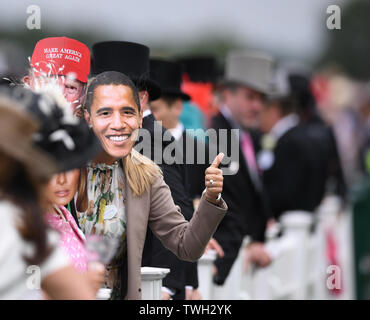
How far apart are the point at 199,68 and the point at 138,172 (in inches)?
199

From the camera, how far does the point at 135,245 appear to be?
405cm

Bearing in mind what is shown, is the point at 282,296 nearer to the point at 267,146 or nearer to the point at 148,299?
the point at 267,146

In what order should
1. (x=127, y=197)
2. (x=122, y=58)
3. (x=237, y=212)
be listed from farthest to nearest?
(x=237, y=212)
(x=122, y=58)
(x=127, y=197)

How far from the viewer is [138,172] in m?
4.20

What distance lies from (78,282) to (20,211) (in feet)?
0.96

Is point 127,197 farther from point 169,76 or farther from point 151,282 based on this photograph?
point 169,76

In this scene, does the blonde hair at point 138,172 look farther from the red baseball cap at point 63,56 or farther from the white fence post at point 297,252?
the white fence post at point 297,252

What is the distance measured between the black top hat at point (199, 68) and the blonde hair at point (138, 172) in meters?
4.86

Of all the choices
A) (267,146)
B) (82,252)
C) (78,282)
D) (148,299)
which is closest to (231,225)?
(148,299)

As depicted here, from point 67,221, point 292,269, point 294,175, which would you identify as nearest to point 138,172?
point 67,221

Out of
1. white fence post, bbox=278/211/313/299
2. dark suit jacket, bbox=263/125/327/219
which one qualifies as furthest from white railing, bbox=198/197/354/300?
dark suit jacket, bbox=263/125/327/219

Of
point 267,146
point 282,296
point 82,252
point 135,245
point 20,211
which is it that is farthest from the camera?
point 267,146

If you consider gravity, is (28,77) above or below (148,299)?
above

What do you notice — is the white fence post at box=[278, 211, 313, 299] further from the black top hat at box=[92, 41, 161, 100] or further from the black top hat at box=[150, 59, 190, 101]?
the black top hat at box=[92, 41, 161, 100]
